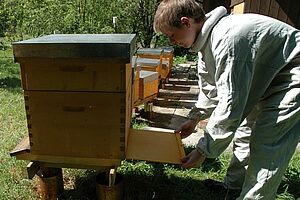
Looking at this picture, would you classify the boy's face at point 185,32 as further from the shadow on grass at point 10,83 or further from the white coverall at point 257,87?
the shadow on grass at point 10,83

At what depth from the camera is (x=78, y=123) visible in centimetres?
173

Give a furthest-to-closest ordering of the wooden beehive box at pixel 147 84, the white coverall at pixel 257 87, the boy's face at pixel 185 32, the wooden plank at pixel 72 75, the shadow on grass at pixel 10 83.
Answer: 1. the shadow on grass at pixel 10 83
2. the wooden beehive box at pixel 147 84
3. the wooden plank at pixel 72 75
4. the boy's face at pixel 185 32
5. the white coverall at pixel 257 87

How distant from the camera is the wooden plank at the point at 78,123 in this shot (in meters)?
1.69

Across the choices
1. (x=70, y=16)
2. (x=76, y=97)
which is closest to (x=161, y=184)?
(x=76, y=97)

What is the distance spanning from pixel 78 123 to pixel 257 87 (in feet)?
3.16

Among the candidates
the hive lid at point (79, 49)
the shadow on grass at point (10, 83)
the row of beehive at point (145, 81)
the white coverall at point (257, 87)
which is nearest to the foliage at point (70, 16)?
the shadow on grass at point (10, 83)

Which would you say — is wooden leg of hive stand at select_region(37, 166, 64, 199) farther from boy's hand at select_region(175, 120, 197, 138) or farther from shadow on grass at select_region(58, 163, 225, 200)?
boy's hand at select_region(175, 120, 197, 138)

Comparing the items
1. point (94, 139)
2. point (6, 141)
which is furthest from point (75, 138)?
point (6, 141)

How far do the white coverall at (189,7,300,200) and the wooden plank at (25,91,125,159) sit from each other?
0.49 metres

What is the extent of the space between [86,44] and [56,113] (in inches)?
17.3

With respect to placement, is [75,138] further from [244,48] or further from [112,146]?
[244,48]

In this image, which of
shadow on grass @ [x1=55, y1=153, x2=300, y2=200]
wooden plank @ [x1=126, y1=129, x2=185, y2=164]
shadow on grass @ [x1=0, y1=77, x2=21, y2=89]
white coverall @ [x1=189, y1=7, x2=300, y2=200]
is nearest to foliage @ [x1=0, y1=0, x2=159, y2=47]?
shadow on grass @ [x1=0, y1=77, x2=21, y2=89]

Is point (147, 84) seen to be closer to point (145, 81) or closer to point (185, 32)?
point (145, 81)

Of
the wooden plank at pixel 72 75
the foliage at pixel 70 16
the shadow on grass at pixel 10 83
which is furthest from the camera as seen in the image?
the foliage at pixel 70 16
